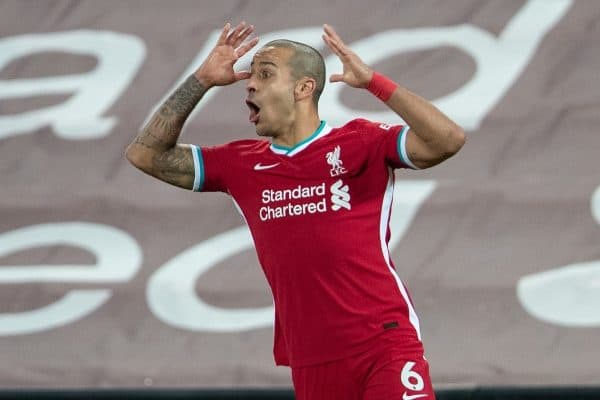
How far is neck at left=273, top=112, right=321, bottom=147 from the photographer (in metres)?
4.45

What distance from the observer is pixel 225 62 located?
4.52 m

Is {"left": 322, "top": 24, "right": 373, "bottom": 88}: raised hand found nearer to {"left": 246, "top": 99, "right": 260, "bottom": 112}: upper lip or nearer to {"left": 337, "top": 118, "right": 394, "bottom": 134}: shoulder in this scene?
{"left": 337, "top": 118, "right": 394, "bottom": 134}: shoulder

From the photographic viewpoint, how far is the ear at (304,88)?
4.46 metres

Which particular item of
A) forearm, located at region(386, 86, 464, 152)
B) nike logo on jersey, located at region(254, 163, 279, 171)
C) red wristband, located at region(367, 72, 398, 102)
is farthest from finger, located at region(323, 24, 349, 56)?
nike logo on jersey, located at region(254, 163, 279, 171)

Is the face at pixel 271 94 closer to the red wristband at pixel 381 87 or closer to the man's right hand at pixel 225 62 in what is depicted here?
the man's right hand at pixel 225 62

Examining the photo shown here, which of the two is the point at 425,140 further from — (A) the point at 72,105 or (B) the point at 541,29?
(A) the point at 72,105

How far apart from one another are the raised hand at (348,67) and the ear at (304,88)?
1.04 feet

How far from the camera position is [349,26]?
7254 mm

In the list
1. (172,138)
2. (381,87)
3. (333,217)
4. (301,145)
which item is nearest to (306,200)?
(333,217)

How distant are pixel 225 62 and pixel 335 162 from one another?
0.57 metres

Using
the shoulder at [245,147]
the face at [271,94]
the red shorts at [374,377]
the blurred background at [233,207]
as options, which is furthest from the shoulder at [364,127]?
the blurred background at [233,207]

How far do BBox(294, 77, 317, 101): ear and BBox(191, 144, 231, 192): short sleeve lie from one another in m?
0.34

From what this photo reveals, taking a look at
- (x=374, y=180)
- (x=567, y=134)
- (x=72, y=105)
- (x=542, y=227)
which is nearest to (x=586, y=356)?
(x=542, y=227)

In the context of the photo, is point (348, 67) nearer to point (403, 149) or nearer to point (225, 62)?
point (403, 149)
